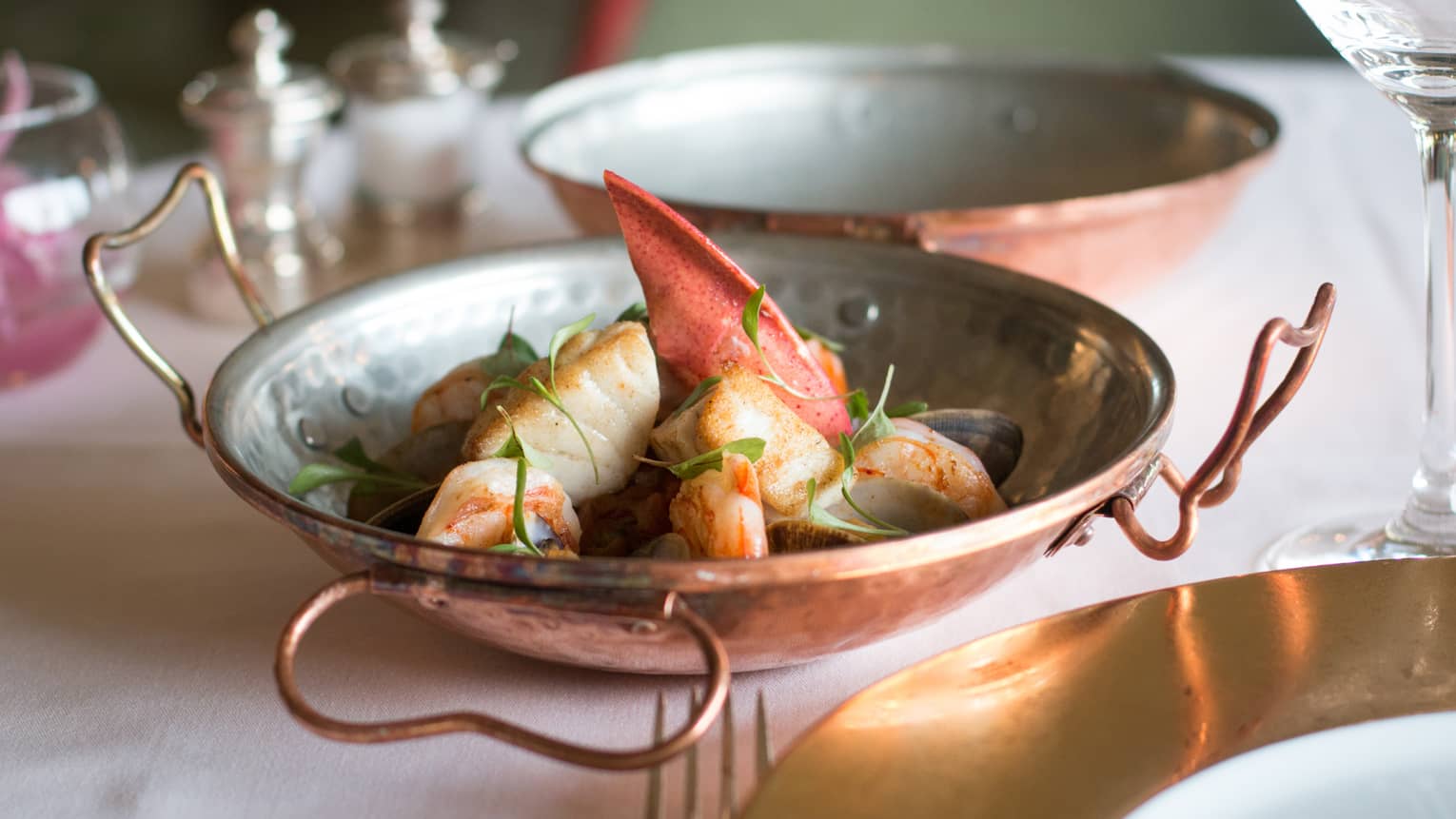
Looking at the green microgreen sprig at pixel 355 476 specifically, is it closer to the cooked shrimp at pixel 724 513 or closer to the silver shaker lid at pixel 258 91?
the cooked shrimp at pixel 724 513

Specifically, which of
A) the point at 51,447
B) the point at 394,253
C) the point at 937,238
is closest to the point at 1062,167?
the point at 937,238

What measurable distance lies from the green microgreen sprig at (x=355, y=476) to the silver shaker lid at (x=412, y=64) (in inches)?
22.8

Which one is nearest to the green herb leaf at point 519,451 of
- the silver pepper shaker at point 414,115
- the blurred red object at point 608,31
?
the silver pepper shaker at point 414,115

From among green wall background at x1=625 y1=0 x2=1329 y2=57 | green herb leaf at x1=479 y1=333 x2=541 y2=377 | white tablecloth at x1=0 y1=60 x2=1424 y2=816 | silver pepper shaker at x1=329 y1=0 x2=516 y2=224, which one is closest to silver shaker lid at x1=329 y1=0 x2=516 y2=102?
silver pepper shaker at x1=329 y1=0 x2=516 y2=224

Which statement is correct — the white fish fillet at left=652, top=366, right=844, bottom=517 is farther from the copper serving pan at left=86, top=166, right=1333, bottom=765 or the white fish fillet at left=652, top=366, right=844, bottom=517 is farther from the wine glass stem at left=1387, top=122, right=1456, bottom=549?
the wine glass stem at left=1387, top=122, right=1456, bottom=549

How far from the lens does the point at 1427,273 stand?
25.4 inches

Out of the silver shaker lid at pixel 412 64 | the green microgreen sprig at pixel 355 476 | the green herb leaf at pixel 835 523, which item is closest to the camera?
the green herb leaf at pixel 835 523

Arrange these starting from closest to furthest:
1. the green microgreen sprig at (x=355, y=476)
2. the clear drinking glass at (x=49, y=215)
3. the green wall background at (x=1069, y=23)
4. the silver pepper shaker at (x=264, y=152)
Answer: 1. the green microgreen sprig at (x=355, y=476)
2. the clear drinking glass at (x=49, y=215)
3. the silver pepper shaker at (x=264, y=152)
4. the green wall background at (x=1069, y=23)

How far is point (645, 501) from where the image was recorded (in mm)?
560

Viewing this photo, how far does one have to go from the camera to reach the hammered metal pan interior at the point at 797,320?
44 centimetres

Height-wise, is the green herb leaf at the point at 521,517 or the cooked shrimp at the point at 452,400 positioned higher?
the green herb leaf at the point at 521,517

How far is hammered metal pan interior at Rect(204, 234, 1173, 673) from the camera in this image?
0.44 meters

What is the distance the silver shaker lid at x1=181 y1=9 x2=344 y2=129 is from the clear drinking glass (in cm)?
9

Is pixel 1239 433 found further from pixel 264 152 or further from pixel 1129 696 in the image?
pixel 264 152
